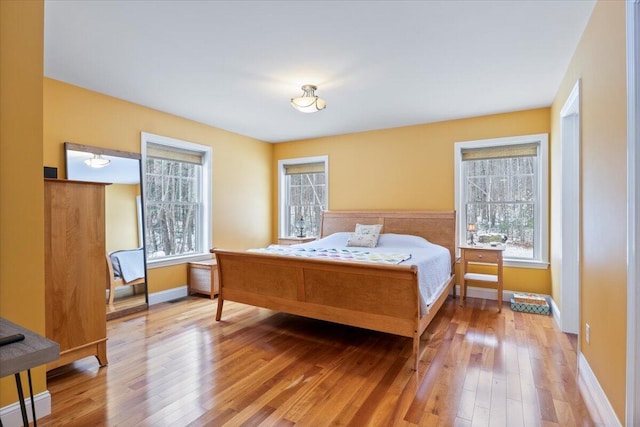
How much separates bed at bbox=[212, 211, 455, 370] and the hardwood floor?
284mm

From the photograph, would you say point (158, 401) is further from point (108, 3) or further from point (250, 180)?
point (250, 180)

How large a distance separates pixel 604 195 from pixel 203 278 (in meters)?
4.38

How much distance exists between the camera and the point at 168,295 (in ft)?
14.3

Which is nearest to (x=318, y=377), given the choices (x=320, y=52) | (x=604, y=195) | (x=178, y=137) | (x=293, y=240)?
(x=604, y=195)

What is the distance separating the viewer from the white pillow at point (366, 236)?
175 inches

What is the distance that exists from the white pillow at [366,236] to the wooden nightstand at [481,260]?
115 cm

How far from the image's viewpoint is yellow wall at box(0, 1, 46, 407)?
67.5 inches

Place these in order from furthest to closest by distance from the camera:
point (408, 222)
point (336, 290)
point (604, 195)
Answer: point (408, 222) < point (336, 290) < point (604, 195)

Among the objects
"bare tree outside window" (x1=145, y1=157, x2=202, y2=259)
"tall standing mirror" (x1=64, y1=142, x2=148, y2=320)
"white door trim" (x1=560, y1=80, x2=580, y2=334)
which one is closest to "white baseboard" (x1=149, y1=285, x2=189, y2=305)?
"tall standing mirror" (x1=64, y1=142, x2=148, y2=320)

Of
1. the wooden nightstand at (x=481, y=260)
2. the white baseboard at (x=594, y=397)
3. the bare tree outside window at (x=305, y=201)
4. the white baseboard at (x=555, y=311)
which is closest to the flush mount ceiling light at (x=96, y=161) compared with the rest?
the bare tree outside window at (x=305, y=201)

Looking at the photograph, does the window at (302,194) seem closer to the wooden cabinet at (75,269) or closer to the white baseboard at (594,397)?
the wooden cabinet at (75,269)

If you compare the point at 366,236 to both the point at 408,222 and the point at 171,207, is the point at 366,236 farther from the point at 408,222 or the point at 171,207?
the point at 171,207

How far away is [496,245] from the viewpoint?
428 centimetres

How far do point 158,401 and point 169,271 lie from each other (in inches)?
103
